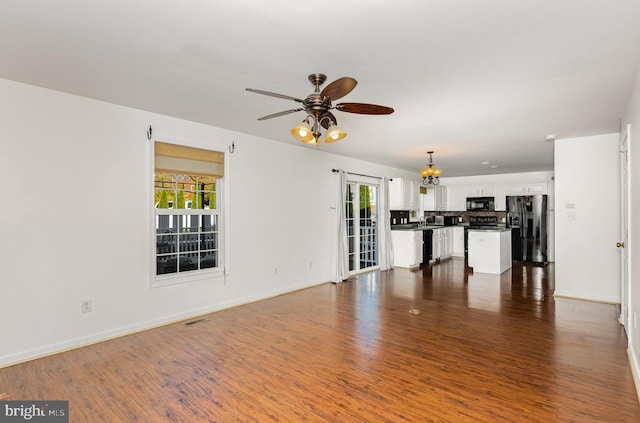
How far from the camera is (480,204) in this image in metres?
9.48

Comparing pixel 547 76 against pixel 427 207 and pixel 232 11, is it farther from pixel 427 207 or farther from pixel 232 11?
pixel 427 207

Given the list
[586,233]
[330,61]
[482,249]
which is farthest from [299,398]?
[482,249]

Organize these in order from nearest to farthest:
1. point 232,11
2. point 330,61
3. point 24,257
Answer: point 232,11, point 330,61, point 24,257

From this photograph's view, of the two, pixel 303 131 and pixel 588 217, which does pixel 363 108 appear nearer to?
pixel 303 131

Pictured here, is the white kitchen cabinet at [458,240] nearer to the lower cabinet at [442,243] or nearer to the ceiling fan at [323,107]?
the lower cabinet at [442,243]

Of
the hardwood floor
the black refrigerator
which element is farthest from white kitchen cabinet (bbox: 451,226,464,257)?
the hardwood floor

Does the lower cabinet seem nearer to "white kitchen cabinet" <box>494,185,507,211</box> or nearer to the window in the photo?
"white kitchen cabinet" <box>494,185,507,211</box>

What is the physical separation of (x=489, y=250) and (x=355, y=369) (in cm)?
533

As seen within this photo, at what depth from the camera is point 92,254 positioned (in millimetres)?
3369

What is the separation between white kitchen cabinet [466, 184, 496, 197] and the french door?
3.75 meters

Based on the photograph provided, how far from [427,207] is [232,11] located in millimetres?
8599

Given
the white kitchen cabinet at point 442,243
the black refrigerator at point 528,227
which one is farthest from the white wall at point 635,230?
the black refrigerator at point 528,227

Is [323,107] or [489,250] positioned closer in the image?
[323,107]

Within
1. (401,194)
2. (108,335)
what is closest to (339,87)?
(108,335)
